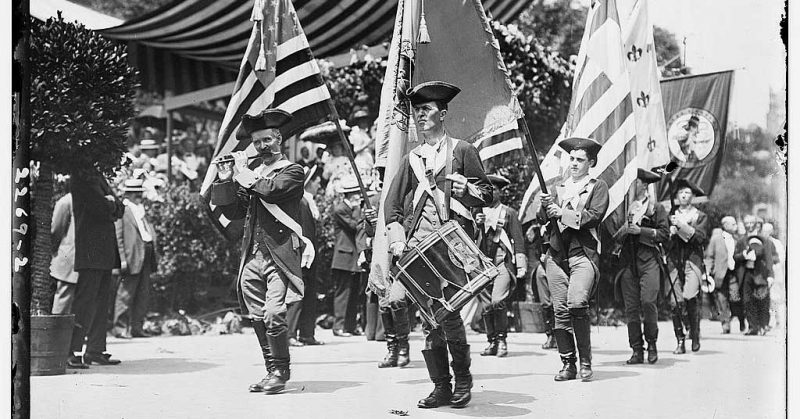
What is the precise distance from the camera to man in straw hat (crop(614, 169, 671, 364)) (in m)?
10.4

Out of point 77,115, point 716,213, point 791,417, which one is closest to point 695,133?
point 716,213

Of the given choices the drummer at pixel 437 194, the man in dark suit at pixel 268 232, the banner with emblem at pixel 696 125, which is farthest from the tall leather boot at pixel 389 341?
the banner with emblem at pixel 696 125

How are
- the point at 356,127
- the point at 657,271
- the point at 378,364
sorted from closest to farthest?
the point at 378,364
the point at 657,271
the point at 356,127

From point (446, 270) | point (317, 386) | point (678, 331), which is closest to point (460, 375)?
point (446, 270)

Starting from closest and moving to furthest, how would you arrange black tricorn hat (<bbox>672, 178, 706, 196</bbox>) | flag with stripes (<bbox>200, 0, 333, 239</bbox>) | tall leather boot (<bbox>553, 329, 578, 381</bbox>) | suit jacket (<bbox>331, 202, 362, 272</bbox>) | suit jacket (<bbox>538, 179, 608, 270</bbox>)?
1. flag with stripes (<bbox>200, 0, 333, 239</bbox>)
2. tall leather boot (<bbox>553, 329, 578, 381</bbox>)
3. suit jacket (<bbox>538, 179, 608, 270</bbox>)
4. black tricorn hat (<bbox>672, 178, 706, 196</bbox>)
5. suit jacket (<bbox>331, 202, 362, 272</bbox>)

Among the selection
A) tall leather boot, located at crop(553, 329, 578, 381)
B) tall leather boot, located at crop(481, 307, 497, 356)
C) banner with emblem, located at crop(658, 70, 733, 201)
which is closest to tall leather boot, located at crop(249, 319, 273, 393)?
tall leather boot, located at crop(553, 329, 578, 381)

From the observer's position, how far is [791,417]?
7387 millimetres

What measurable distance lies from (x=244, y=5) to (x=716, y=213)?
677cm

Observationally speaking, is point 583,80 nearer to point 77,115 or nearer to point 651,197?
point 651,197

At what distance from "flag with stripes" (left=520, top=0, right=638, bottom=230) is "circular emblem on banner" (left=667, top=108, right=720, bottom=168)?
3455 mm

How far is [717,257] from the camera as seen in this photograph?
46.2ft

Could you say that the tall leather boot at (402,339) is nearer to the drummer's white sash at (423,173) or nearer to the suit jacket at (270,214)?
the suit jacket at (270,214)

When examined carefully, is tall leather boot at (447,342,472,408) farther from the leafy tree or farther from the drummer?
the leafy tree

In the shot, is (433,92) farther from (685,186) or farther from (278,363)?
(685,186)
